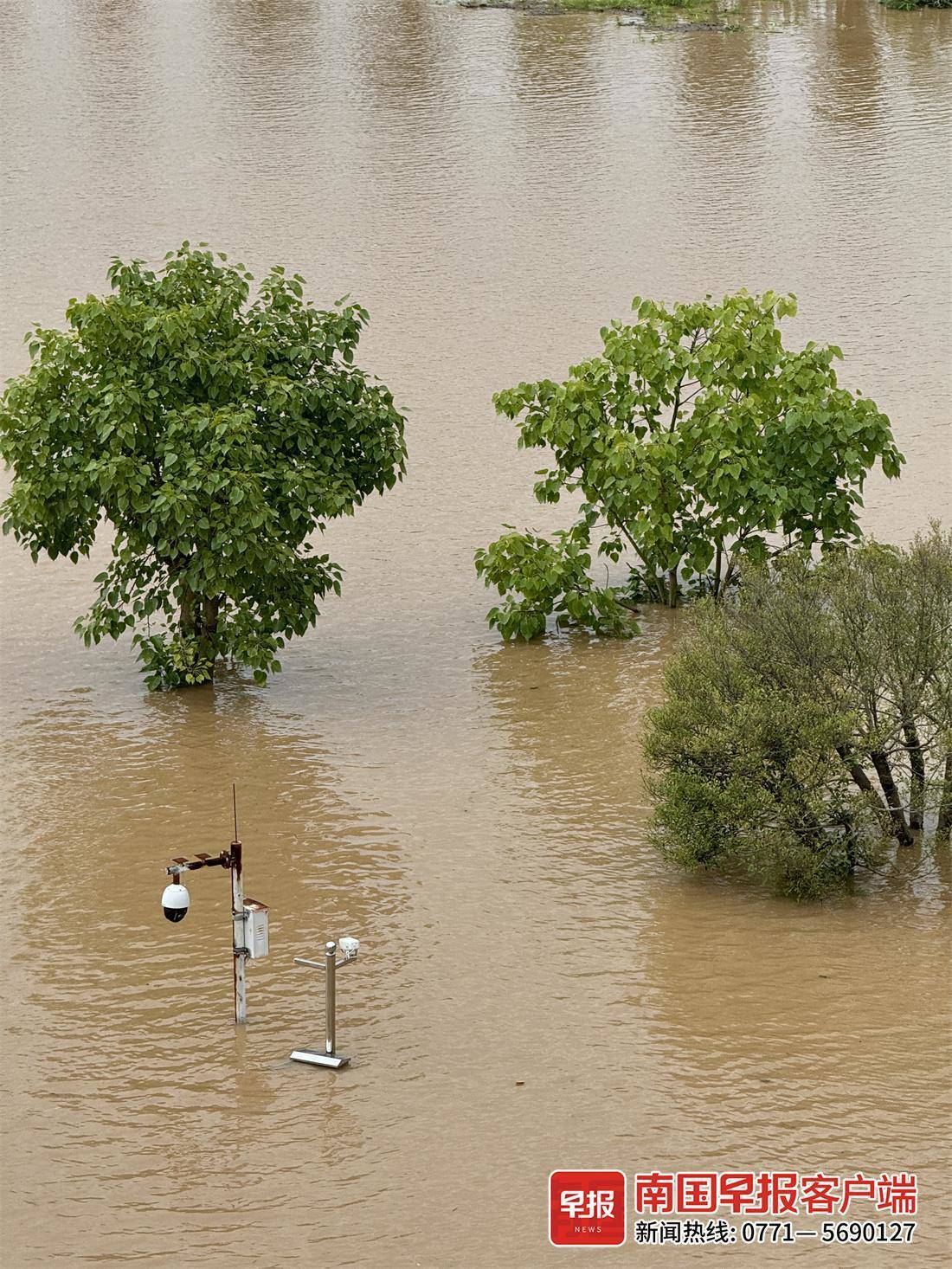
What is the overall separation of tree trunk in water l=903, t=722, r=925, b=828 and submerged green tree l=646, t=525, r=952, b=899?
0.04 feet

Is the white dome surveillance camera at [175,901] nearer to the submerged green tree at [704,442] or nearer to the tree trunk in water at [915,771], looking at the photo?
the tree trunk in water at [915,771]

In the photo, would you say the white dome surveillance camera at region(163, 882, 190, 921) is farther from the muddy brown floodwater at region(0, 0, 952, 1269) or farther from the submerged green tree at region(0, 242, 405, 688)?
the submerged green tree at region(0, 242, 405, 688)

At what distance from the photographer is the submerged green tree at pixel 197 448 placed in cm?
1642

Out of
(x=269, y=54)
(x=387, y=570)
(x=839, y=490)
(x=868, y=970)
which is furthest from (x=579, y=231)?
(x=868, y=970)

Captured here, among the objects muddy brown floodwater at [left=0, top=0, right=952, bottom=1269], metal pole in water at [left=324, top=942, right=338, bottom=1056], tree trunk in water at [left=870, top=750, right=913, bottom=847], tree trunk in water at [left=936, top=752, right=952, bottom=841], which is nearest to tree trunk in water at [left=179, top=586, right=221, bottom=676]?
muddy brown floodwater at [left=0, top=0, right=952, bottom=1269]

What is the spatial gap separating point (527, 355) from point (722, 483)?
1093 cm

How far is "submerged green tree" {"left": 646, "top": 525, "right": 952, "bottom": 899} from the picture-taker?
13.2m

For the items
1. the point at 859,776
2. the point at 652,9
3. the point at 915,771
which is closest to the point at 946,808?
the point at 915,771

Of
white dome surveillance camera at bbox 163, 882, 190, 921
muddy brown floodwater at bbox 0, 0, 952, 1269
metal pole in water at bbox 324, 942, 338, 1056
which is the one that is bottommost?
muddy brown floodwater at bbox 0, 0, 952, 1269

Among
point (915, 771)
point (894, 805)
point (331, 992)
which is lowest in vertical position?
point (894, 805)

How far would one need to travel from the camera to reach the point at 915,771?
545 inches

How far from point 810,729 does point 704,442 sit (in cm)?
581

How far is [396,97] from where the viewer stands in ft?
129

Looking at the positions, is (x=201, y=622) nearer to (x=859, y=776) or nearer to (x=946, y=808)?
(x=859, y=776)
